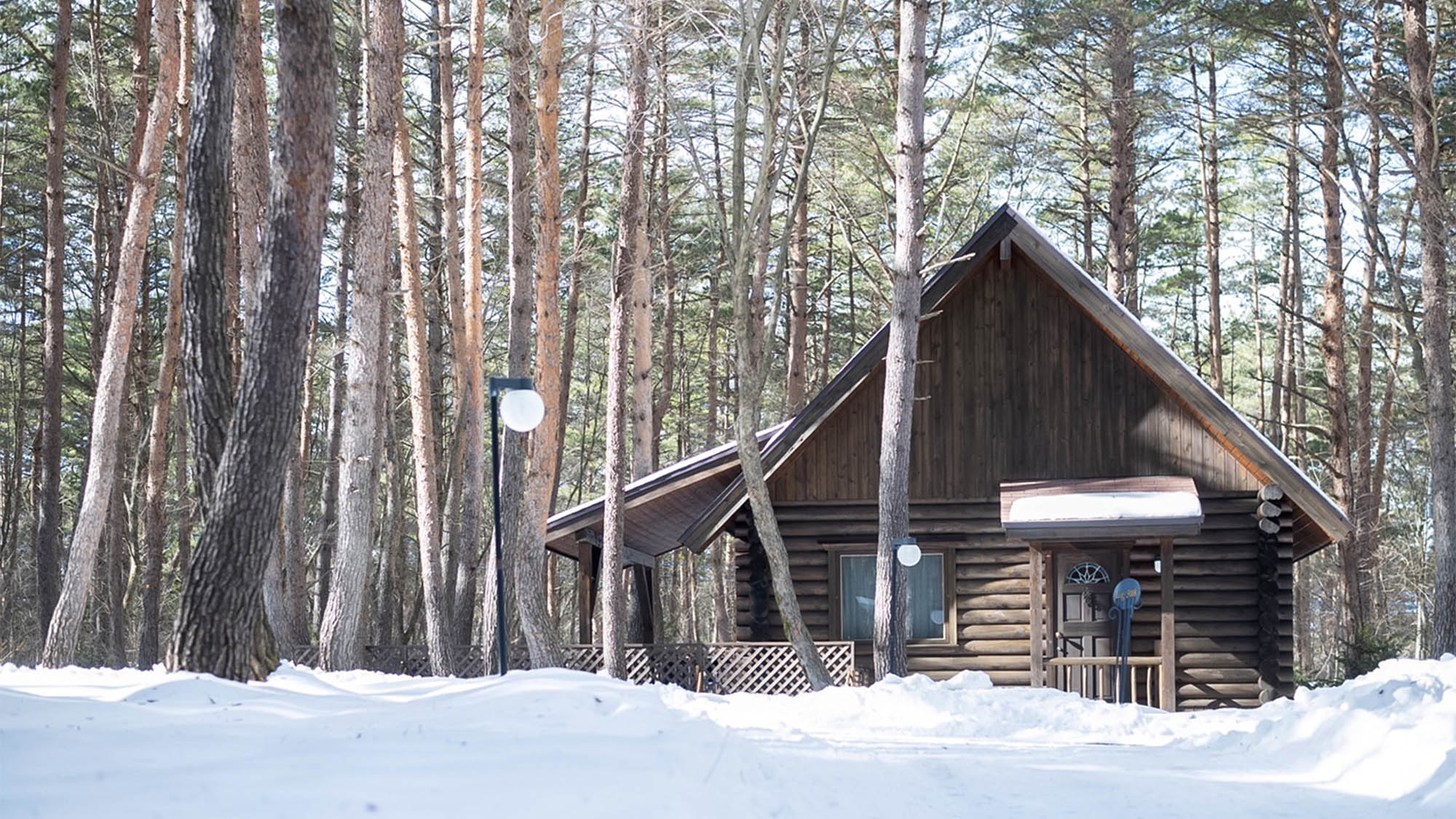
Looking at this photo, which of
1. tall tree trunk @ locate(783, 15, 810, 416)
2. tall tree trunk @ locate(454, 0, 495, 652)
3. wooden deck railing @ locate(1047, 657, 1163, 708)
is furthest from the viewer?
tall tree trunk @ locate(783, 15, 810, 416)

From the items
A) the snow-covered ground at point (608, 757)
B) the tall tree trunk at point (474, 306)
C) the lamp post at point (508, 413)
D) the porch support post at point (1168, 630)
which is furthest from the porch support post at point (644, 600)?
the lamp post at point (508, 413)

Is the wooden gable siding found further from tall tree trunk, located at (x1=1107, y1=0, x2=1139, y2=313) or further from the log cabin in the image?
tall tree trunk, located at (x1=1107, y1=0, x2=1139, y2=313)

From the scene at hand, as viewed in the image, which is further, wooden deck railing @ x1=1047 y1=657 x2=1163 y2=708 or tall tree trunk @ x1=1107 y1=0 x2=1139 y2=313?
tall tree trunk @ x1=1107 y1=0 x2=1139 y2=313

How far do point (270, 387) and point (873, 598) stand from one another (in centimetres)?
1127

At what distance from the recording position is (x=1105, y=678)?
1691cm

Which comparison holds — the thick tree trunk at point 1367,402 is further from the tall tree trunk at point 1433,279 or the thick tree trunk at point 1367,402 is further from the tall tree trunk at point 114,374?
the tall tree trunk at point 114,374

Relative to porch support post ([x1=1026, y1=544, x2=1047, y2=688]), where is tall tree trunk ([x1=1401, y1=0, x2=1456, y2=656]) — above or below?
above

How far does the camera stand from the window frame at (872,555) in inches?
682

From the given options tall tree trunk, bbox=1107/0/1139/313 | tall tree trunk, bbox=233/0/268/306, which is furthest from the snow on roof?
tall tree trunk, bbox=233/0/268/306

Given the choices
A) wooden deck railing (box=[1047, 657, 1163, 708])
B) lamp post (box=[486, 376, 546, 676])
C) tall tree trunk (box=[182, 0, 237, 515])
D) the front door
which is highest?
tall tree trunk (box=[182, 0, 237, 515])

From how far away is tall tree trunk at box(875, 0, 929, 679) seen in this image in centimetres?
1509

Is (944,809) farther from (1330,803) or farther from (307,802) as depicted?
(307,802)

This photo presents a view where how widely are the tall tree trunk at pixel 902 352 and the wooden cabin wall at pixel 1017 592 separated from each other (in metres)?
2.28

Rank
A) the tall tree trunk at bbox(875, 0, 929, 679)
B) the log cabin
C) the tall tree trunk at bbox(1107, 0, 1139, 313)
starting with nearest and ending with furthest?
the tall tree trunk at bbox(875, 0, 929, 679), the log cabin, the tall tree trunk at bbox(1107, 0, 1139, 313)
